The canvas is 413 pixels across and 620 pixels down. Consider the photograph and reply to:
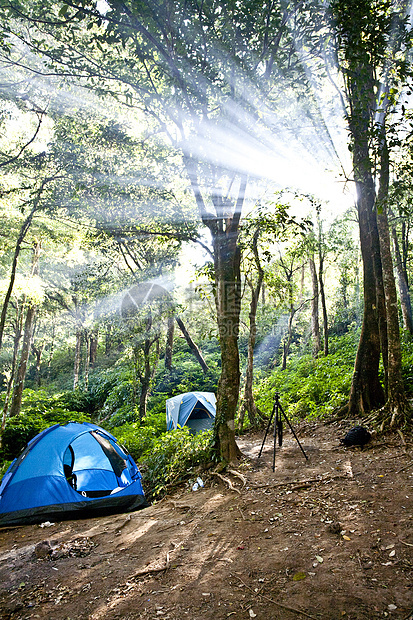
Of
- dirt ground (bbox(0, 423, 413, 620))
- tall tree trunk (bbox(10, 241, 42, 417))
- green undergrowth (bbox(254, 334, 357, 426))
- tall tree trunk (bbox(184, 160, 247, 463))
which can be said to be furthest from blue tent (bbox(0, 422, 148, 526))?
tall tree trunk (bbox(10, 241, 42, 417))

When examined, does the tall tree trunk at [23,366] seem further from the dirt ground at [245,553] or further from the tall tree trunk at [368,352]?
the tall tree trunk at [368,352]

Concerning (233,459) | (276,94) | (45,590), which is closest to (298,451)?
(233,459)

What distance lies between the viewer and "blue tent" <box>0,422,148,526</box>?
609 cm

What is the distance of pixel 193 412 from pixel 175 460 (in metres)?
6.21

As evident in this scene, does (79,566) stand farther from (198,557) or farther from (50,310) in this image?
(50,310)

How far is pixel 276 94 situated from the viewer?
23.5ft

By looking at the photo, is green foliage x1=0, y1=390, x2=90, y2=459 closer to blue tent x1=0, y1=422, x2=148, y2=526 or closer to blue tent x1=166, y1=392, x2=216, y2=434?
blue tent x1=0, y1=422, x2=148, y2=526

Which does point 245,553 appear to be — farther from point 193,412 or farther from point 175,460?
point 193,412

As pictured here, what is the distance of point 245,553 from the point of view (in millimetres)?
3475

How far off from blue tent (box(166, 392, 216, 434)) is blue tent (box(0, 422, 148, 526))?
5242 mm

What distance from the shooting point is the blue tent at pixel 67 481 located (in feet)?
20.0

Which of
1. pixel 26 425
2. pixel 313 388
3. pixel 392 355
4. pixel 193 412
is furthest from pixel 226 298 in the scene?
pixel 26 425

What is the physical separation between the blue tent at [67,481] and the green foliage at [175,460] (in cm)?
39

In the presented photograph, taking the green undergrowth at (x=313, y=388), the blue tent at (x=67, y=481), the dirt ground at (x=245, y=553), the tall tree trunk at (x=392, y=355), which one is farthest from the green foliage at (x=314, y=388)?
the blue tent at (x=67, y=481)
